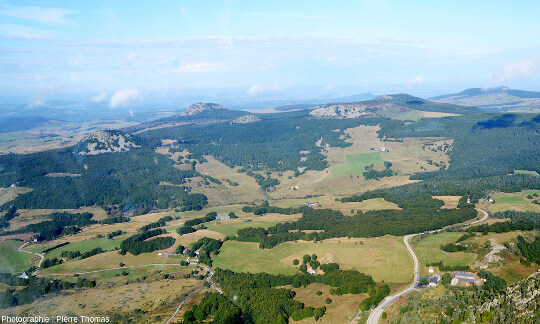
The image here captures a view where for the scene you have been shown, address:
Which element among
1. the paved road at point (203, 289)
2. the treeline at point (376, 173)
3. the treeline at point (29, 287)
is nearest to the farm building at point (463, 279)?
the paved road at point (203, 289)

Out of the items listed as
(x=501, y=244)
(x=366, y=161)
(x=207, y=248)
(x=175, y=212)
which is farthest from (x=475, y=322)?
(x=366, y=161)

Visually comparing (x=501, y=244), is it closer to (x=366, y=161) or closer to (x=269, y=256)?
(x=269, y=256)

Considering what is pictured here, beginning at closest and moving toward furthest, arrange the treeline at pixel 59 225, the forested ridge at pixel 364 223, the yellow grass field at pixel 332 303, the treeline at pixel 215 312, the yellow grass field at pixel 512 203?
the yellow grass field at pixel 332 303 → the treeline at pixel 215 312 → the forested ridge at pixel 364 223 → the yellow grass field at pixel 512 203 → the treeline at pixel 59 225

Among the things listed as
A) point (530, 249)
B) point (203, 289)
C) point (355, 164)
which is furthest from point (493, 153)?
point (203, 289)

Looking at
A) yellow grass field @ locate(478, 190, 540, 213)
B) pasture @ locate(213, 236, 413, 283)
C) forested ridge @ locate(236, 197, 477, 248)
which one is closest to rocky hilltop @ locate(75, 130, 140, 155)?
forested ridge @ locate(236, 197, 477, 248)

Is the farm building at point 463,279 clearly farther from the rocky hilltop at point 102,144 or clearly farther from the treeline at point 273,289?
the rocky hilltop at point 102,144

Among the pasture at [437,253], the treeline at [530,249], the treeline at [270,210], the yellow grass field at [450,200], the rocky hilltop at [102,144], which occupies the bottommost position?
the treeline at [270,210]
